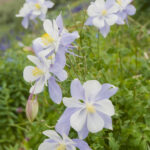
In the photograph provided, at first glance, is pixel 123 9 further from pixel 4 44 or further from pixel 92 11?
pixel 4 44

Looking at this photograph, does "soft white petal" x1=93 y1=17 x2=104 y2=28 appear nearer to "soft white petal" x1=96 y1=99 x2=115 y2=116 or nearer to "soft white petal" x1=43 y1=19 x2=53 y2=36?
"soft white petal" x1=43 y1=19 x2=53 y2=36

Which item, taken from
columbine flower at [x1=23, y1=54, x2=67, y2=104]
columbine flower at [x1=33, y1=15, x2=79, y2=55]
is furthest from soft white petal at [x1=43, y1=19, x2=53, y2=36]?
columbine flower at [x1=23, y1=54, x2=67, y2=104]

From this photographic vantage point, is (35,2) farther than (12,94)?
No

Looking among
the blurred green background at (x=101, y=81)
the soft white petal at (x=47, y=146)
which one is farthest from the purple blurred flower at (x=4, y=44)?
the soft white petal at (x=47, y=146)

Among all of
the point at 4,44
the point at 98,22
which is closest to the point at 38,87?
the point at 98,22

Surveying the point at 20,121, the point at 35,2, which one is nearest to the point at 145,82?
the point at 35,2

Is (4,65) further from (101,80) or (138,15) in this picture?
(138,15)

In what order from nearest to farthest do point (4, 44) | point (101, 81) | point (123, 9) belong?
point (101, 81), point (123, 9), point (4, 44)
